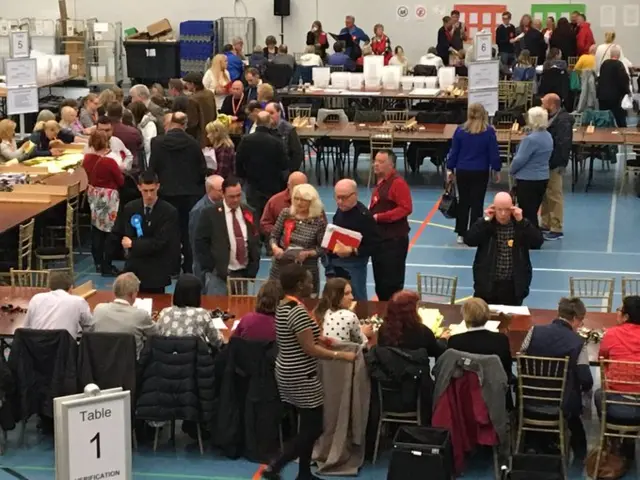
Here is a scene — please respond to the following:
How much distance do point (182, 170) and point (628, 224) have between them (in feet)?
20.0

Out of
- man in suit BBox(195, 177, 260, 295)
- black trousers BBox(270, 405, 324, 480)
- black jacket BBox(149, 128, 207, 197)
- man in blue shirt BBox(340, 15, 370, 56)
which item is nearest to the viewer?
black trousers BBox(270, 405, 324, 480)

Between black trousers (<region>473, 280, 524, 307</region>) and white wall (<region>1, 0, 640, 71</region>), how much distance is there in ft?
60.2

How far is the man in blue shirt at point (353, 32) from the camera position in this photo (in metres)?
25.9

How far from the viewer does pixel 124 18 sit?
2892 cm

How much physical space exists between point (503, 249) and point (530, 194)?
4.41m

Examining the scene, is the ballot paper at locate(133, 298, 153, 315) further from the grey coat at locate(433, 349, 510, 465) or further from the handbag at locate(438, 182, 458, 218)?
the handbag at locate(438, 182, 458, 218)

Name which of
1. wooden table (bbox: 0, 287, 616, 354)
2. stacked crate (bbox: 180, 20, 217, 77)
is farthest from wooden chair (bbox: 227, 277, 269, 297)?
stacked crate (bbox: 180, 20, 217, 77)

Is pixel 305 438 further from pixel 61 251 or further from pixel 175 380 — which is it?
pixel 61 251

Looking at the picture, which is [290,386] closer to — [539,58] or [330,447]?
[330,447]

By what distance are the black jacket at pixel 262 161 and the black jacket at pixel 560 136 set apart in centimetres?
336

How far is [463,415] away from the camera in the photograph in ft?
26.0

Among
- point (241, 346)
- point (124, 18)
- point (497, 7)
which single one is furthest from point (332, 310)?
point (124, 18)

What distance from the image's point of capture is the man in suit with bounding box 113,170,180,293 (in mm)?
10164

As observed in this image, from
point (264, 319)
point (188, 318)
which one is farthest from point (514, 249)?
point (188, 318)
